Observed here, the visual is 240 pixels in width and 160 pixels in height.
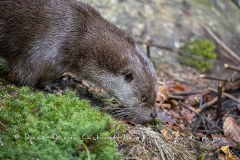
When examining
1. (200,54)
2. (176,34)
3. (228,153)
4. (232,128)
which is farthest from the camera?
(176,34)

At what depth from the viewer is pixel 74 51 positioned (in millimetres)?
4902

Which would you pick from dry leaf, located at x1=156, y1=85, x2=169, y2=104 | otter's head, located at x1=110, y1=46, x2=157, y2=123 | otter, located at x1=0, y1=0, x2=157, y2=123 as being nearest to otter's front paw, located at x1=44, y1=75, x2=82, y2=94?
otter, located at x1=0, y1=0, x2=157, y2=123

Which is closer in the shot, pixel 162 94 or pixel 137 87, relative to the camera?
pixel 137 87

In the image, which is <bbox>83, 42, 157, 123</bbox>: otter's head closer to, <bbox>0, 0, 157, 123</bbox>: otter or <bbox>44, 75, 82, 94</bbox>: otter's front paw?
<bbox>0, 0, 157, 123</bbox>: otter

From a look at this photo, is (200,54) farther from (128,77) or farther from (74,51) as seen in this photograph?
(74,51)

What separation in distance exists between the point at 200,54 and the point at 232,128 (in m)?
3.74

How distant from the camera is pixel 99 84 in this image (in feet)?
16.7

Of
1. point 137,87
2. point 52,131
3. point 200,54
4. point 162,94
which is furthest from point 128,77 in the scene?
point 200,54

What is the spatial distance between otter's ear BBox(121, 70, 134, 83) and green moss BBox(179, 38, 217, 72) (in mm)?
3572

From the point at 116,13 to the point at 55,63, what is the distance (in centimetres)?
379

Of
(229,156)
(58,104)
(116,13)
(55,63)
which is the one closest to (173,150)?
(229,156)

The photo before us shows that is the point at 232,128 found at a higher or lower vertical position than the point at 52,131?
higher

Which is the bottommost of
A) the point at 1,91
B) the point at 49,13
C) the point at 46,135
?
the point at 1,91

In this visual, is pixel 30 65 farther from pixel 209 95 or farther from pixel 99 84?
pixel 209 95
